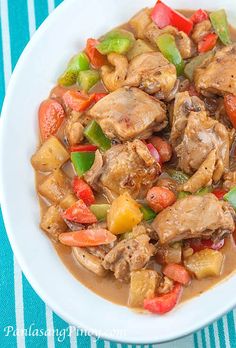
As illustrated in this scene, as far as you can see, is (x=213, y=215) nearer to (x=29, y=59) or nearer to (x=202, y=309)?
(x=202, y=309)

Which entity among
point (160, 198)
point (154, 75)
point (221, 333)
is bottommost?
point (221, 333)

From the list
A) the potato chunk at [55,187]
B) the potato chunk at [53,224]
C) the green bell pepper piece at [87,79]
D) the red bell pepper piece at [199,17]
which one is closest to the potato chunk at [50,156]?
the potato chunk at [55,187]

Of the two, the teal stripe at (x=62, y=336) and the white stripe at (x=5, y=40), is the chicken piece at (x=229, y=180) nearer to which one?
the teal stripe at (x=62, y=336)

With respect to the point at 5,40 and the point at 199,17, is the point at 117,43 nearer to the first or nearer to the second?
the point at 199,17

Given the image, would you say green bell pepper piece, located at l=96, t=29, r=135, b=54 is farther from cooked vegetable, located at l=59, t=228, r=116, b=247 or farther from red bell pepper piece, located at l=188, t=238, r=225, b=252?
red bell pepper piece, located at l=188, t=238, r=225, b=252

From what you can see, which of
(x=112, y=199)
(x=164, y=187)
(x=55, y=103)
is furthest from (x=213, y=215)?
(x=55, y=103)

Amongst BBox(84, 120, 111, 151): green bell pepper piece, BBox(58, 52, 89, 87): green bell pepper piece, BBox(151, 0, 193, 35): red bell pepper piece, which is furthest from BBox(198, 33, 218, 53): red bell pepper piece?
BBox(84, 120, 111, 151): green bell pepper piece

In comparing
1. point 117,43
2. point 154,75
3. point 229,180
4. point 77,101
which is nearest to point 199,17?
point 117,43

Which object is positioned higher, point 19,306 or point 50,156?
point 50,156
